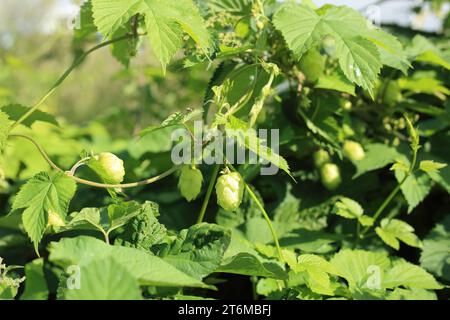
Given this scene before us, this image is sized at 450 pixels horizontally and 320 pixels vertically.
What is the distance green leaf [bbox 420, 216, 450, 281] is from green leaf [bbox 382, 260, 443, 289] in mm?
184

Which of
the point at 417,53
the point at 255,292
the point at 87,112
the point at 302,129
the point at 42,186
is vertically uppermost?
the point at 87,112

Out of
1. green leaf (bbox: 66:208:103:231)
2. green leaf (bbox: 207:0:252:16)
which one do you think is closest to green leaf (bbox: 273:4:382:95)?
green leaf (bbox: 207:0:252:16)

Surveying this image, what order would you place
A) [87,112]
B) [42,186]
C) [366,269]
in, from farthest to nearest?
1. [87,112]
2. [366,269]
3. [42,186]

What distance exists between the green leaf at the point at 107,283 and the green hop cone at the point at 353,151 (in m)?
1.00

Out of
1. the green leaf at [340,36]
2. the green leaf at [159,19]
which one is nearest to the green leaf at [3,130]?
the green leaf at [159,19]

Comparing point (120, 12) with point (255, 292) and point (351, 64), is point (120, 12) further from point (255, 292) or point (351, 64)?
point (255, 292)

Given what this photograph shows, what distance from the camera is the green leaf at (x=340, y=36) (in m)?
1.17

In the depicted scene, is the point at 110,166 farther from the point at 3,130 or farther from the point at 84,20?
the point at 84,20

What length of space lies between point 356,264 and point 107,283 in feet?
2.39

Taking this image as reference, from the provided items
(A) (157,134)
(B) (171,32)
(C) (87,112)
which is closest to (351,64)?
(B) (171,32)

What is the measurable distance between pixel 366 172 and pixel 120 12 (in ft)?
3.21

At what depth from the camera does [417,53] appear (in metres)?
1.74

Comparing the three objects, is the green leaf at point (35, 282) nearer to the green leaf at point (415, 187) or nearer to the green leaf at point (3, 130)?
the green leaf at point (3, 130)

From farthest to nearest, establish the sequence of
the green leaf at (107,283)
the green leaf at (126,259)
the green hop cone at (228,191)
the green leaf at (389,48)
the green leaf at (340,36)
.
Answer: the green leaf at (389,48)
the green leaf at (340,36)
the green hop cone at (228,191)
the green leaf at (126,259)
the green leaf at (107,283)
